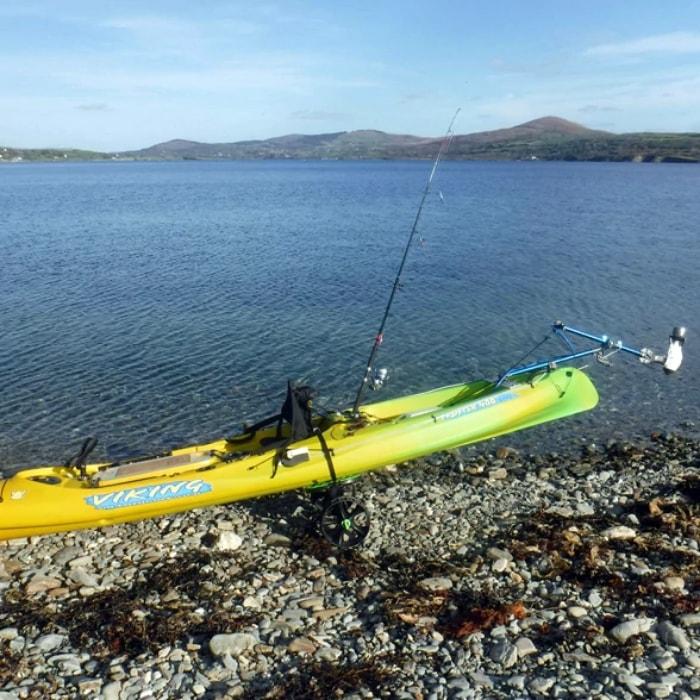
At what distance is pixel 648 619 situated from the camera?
7.31m

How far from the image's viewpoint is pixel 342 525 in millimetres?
9203

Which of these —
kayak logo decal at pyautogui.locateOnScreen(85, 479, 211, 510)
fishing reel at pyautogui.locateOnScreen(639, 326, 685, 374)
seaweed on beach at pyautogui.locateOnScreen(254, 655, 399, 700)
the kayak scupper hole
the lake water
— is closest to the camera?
seaweed on beach at pyautogui.locateOnScreen(254, 655, 399, 700)

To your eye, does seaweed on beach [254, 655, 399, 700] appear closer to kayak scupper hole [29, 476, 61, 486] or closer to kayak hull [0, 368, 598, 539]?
kayak hull [0, 368, 598, 539]

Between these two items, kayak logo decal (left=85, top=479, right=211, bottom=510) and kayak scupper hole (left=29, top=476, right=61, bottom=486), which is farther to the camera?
kayak scupper hole (left=29, top=476, right=61, bottom=486)

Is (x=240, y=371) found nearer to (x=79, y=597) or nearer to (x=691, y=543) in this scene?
(x=79, y=597)

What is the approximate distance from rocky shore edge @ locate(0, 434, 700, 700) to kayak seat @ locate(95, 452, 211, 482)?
77 cm

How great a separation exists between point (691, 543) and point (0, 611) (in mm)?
8138

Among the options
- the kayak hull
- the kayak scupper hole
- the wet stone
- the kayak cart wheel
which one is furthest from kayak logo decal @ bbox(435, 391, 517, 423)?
the kayak scupper hole

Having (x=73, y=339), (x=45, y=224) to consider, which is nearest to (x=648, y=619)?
(x=73, y=339)

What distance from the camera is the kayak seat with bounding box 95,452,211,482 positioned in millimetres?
9500

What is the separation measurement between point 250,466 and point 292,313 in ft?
44.1

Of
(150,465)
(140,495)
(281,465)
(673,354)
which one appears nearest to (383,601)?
(281,465)

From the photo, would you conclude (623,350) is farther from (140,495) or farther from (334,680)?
(140,495)

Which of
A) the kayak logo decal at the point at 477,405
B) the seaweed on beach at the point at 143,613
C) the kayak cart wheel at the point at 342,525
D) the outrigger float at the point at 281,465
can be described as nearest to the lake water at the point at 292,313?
the kayak logo decal at the point at 477,405
